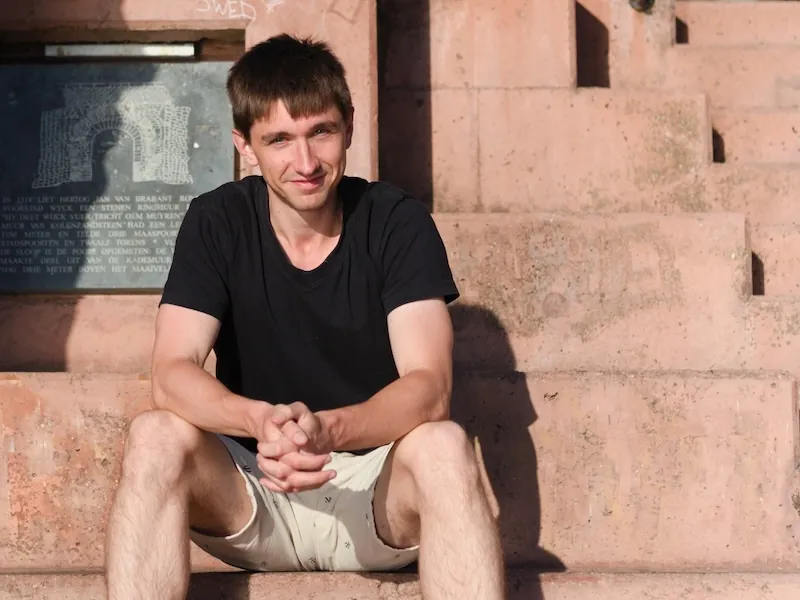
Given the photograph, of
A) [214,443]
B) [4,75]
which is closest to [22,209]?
[4,75]

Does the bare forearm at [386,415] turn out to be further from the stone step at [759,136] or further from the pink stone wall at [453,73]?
the stone step at [759,136]

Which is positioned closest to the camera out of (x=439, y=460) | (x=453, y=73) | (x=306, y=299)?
(x=439, y=460)

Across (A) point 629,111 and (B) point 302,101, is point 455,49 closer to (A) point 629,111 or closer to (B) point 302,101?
(A) point 629,111

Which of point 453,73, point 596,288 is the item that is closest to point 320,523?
point 596,288

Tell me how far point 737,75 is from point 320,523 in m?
3.51

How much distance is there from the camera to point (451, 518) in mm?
3037

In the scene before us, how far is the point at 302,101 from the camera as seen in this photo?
346 centimetres

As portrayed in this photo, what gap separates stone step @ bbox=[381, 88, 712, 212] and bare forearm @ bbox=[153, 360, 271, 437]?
7.47ft

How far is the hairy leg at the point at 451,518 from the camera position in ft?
9.90

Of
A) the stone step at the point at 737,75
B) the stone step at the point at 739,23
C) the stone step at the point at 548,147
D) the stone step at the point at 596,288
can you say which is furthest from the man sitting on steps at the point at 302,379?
the stone step at the point at 739,23

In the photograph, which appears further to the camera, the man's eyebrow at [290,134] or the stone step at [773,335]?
the stone step at [773,335]

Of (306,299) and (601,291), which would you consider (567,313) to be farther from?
(306,299)

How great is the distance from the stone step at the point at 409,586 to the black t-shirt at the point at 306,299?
41 centimetres

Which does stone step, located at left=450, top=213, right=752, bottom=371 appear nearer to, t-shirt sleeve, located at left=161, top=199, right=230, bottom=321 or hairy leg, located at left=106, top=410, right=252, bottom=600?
t-shirt sleeve, located at left=161, top=199, right=230, bottom=321
